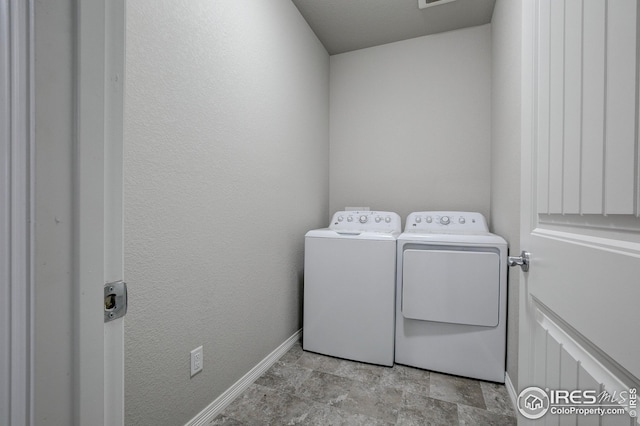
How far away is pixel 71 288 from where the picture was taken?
1.23 ft

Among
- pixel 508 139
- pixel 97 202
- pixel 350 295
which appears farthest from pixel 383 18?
pixel 97 202

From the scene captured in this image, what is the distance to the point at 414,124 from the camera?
2.49m

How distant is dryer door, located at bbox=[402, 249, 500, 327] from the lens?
1.63 m

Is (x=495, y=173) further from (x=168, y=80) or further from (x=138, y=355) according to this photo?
(x=138, y=355)

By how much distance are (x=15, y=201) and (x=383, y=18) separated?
2.56 meters

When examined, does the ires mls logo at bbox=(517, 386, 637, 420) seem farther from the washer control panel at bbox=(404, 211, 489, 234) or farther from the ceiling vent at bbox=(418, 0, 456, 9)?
the ceiling vent at bbox=(418, 0, 456, 9)

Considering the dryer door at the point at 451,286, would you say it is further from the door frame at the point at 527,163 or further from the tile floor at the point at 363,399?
the door frame at the point at 527,163

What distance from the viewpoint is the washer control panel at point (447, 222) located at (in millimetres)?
2078

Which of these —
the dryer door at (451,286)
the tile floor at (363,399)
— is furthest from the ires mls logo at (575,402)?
the dryer door at (451,286)

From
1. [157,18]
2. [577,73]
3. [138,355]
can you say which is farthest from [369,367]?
[157,18]

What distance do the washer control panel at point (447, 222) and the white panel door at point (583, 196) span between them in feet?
4.67

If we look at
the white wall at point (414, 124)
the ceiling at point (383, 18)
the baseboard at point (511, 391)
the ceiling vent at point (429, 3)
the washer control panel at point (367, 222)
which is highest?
the ceiling at point (383, 18)

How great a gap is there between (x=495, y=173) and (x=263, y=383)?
2.13m

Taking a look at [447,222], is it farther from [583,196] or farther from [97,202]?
[97,202]
